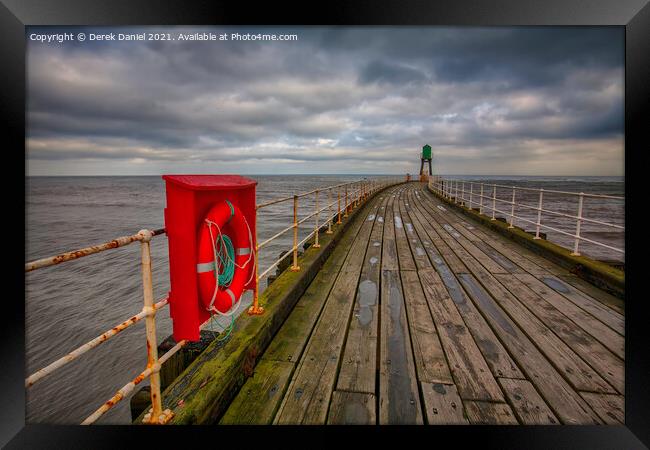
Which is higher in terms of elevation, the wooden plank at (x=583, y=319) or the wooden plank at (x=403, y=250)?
the wooden plank at (x=403, y=250)

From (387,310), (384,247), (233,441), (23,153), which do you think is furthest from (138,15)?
(384,247)

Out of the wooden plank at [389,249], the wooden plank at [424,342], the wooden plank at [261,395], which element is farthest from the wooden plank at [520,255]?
the wooden plank at [261,395]

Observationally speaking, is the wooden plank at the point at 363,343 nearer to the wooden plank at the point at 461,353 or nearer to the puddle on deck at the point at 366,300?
the puddle on deck at the point at 366,300

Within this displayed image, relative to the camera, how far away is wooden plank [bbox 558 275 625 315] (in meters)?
2.93

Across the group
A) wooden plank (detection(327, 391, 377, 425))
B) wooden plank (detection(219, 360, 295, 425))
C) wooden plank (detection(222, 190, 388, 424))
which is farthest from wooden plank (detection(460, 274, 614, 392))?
wooden plank (detection(219, 360, 295, 425))

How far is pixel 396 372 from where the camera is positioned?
2.01 metres

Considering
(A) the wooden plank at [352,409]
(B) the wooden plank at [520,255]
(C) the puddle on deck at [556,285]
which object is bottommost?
(A) the wooden plank at [352,409]

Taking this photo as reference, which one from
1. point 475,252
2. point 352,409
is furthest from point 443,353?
point 475,252

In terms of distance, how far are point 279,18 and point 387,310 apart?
2.37 metres

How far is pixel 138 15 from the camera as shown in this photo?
1606mm

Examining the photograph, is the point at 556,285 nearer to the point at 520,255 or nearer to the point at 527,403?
the point at 520,255

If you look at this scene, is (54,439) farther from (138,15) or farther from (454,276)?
(454,276)

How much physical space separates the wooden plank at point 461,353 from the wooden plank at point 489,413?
5 centimetres

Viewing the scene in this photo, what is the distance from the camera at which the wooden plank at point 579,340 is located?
1982 millimetres
